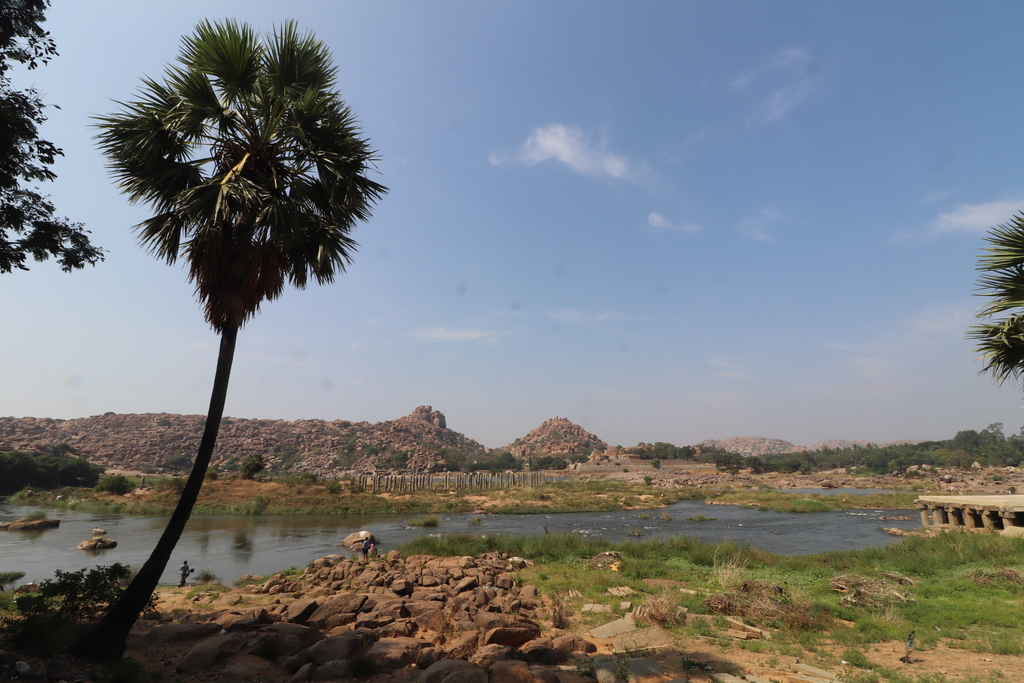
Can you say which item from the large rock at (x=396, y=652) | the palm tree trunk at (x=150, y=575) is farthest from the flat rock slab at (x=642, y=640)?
the palm tree trunk at (x=150, y=575)

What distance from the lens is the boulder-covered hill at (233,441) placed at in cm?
11900

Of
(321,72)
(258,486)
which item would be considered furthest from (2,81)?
(258,486)

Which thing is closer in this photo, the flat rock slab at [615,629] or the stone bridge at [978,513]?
the flat rock slab at [615,629]

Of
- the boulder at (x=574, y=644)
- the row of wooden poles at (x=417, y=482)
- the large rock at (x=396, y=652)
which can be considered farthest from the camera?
the row of wooden poles at (x=417, y=482)

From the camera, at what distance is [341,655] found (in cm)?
780

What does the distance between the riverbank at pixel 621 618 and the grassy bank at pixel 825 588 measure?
57 mm

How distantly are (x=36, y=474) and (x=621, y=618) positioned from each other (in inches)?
2907

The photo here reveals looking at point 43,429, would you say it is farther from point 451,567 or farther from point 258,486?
point 451,567

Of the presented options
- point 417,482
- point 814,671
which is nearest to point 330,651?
point 814,671

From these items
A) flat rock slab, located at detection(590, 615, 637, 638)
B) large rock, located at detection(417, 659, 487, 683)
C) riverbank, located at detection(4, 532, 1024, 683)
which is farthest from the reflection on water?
large rock, located at detection(417, 659, 487, 683)

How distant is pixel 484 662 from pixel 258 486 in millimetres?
50207

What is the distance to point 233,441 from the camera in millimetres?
153250

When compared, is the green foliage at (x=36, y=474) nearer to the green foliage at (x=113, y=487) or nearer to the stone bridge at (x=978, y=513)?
the green foliage at (x=113, y=487)

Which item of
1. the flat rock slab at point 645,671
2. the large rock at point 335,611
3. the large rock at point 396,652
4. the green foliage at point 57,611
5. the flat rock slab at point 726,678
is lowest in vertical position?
the large rock at point 335,611
